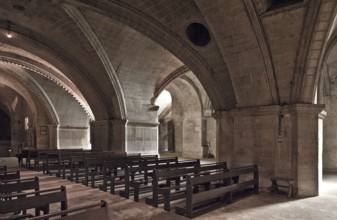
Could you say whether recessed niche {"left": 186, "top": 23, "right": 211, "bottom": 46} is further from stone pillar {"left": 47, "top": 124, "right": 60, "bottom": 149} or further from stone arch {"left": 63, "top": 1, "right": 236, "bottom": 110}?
stone pillar {"left": 47, "top": 124, "right": 60, "bottom": 149}

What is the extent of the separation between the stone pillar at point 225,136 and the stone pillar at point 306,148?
2.12m

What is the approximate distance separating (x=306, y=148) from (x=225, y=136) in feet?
8.62

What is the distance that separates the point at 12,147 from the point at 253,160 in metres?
26.4

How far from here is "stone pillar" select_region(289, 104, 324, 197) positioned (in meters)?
7.59

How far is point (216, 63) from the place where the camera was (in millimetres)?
9438

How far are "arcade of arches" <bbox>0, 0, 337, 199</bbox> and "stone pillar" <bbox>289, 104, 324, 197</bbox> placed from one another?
1.0 inches

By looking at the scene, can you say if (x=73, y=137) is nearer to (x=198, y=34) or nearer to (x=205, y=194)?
(x=198, y=34)

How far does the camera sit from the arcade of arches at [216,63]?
7.56 m

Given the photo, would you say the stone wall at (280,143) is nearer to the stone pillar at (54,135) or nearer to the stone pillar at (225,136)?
the stone pillar at (225,136)

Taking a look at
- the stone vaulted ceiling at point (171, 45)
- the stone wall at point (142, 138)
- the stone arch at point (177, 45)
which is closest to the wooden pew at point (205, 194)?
the stone vaulted ceiling at point (171, 45)

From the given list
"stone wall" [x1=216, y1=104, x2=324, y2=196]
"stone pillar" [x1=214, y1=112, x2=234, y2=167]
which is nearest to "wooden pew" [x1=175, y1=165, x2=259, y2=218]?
"stone wall" [x1=216, y1=104, x2=324, y2=196]

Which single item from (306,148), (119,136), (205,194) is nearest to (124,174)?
(205,194)

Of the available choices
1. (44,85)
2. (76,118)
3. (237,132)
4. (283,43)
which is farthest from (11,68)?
(283,43)

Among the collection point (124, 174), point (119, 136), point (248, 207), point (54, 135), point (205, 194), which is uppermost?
point (119, 136)
